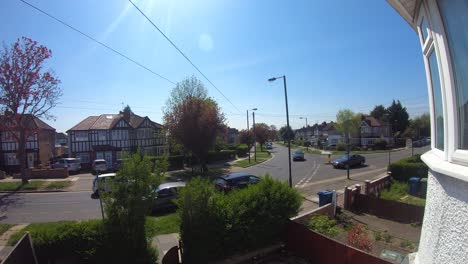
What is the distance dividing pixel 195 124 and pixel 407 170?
1974cm

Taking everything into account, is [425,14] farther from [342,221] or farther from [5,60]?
[5,60]

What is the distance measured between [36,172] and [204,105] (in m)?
18.7

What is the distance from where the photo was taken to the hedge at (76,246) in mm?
7668

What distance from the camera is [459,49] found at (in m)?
2.23

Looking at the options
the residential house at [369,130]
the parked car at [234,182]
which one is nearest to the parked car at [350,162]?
the parked car at [234,182]

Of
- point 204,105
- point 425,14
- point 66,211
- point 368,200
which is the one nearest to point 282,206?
point 368,200

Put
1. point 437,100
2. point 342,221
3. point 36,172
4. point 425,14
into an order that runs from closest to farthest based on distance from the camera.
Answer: point 425,14 < point 437,100 < point 342,221 < point 36,172

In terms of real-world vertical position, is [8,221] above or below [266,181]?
below

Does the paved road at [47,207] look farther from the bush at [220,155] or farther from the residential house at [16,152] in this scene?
the bush at [220,155]

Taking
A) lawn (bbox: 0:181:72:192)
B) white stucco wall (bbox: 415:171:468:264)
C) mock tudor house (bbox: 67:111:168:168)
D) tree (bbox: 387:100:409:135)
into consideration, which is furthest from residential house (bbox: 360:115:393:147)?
white stucco wall (bbox: 415:171:468:264)

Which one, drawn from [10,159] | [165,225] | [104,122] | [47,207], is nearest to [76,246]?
[165,225]

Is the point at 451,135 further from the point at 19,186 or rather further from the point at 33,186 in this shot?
the point at 19,186

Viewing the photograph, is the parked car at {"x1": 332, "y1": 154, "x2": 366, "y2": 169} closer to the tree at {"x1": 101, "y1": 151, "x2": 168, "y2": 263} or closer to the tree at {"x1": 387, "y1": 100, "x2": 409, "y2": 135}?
the tree at {"x1": 101, "y1": 151, "x2": 168, "y2": 263}

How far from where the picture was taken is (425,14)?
2773mm
